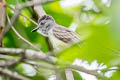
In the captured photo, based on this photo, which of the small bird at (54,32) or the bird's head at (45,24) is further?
the bird's head at (45,24)

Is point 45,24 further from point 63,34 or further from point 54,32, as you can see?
point 63,34

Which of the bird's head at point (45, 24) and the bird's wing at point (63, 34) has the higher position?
the bird's head at point (45, 24)

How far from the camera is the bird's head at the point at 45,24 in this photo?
2762 millimetres

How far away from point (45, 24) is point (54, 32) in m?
0.15

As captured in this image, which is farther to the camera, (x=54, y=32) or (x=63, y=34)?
(x=54, y=32)

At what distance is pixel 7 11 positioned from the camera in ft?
8.40

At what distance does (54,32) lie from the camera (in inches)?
119

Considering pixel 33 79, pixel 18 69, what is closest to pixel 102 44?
pixel 33 79

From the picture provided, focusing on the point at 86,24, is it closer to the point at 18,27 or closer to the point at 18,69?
the point at 18,69

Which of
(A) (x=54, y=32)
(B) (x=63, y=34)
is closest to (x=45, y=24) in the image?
(A) (x=54, y=32)

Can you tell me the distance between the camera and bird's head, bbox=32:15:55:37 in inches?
109

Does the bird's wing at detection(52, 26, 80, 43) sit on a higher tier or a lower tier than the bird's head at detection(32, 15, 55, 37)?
lower

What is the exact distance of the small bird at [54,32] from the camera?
2.66 metres

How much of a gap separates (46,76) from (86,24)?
3.37ft
